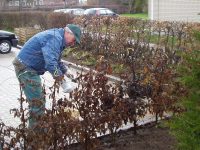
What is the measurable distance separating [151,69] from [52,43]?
149 cm

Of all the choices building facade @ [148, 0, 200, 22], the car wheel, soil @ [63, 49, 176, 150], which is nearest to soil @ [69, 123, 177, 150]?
soil @ [63, 49, 176, 150]

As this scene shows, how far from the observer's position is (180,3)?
16094 mm

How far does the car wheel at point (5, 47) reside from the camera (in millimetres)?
12758

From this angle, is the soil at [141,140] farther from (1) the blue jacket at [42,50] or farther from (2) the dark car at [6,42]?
(2) the dark car at [6,42]

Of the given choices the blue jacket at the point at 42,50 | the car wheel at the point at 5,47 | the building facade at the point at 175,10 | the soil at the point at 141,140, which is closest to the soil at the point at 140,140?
the soil at the point at 141,140

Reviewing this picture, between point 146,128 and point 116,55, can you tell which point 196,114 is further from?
point 116,55

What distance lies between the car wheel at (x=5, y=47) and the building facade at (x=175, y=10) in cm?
898

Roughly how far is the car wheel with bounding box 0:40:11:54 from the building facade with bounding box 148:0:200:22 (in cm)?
898

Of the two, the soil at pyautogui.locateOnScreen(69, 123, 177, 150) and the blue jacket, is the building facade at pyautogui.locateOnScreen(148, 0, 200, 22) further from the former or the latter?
the blue jacket

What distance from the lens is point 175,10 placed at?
53.5 ft

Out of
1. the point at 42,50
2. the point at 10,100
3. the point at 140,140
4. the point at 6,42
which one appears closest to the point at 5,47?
the point at 6,42

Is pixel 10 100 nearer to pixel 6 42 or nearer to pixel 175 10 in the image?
pixel 6 42

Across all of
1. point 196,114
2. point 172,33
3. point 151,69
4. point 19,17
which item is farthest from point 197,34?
point 19,17

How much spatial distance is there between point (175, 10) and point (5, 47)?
10.2 m
